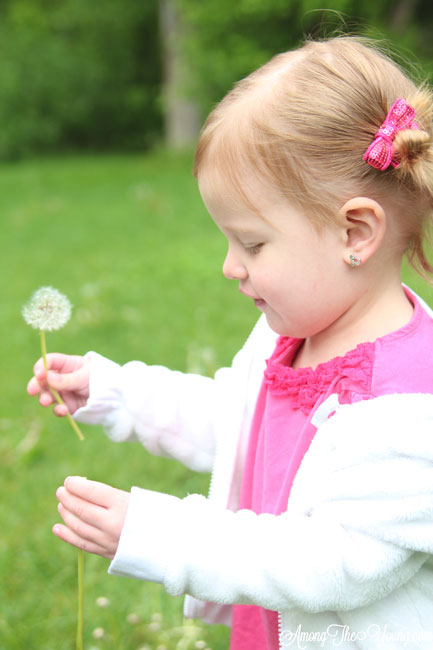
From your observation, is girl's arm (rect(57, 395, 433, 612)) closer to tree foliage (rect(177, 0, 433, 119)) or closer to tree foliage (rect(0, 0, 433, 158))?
tree foliage (rect(0, 0, 433, 158))

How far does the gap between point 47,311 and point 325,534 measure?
706 mm

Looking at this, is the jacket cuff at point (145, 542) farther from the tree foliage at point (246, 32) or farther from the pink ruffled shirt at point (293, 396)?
the tree foliage at point (246, 32)

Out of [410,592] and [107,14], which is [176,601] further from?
[107,14]

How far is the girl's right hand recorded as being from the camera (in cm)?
175

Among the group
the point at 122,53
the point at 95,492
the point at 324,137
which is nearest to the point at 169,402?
the point at 95,492

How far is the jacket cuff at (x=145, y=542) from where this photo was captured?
1325 mm

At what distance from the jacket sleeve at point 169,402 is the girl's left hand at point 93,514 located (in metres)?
0.42

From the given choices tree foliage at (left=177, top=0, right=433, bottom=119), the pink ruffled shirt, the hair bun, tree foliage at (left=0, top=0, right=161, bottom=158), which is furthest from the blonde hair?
tree foliage at (left=0, top=0, right=161, bottom=158)

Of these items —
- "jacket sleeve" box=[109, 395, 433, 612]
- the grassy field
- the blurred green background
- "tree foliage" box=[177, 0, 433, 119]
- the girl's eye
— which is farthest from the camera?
"tree foliage" box=[177, 0, 433, 119]

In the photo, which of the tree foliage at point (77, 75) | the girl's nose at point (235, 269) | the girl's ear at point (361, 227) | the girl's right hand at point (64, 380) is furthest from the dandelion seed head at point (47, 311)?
the tree foliage at point (77, 75)

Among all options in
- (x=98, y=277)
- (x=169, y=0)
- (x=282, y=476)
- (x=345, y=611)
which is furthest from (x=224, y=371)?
(x=169, y=0)

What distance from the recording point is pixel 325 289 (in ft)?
4.88

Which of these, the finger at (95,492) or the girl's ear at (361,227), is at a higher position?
the girl's ear at (361,227)

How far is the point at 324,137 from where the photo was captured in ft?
4.66
